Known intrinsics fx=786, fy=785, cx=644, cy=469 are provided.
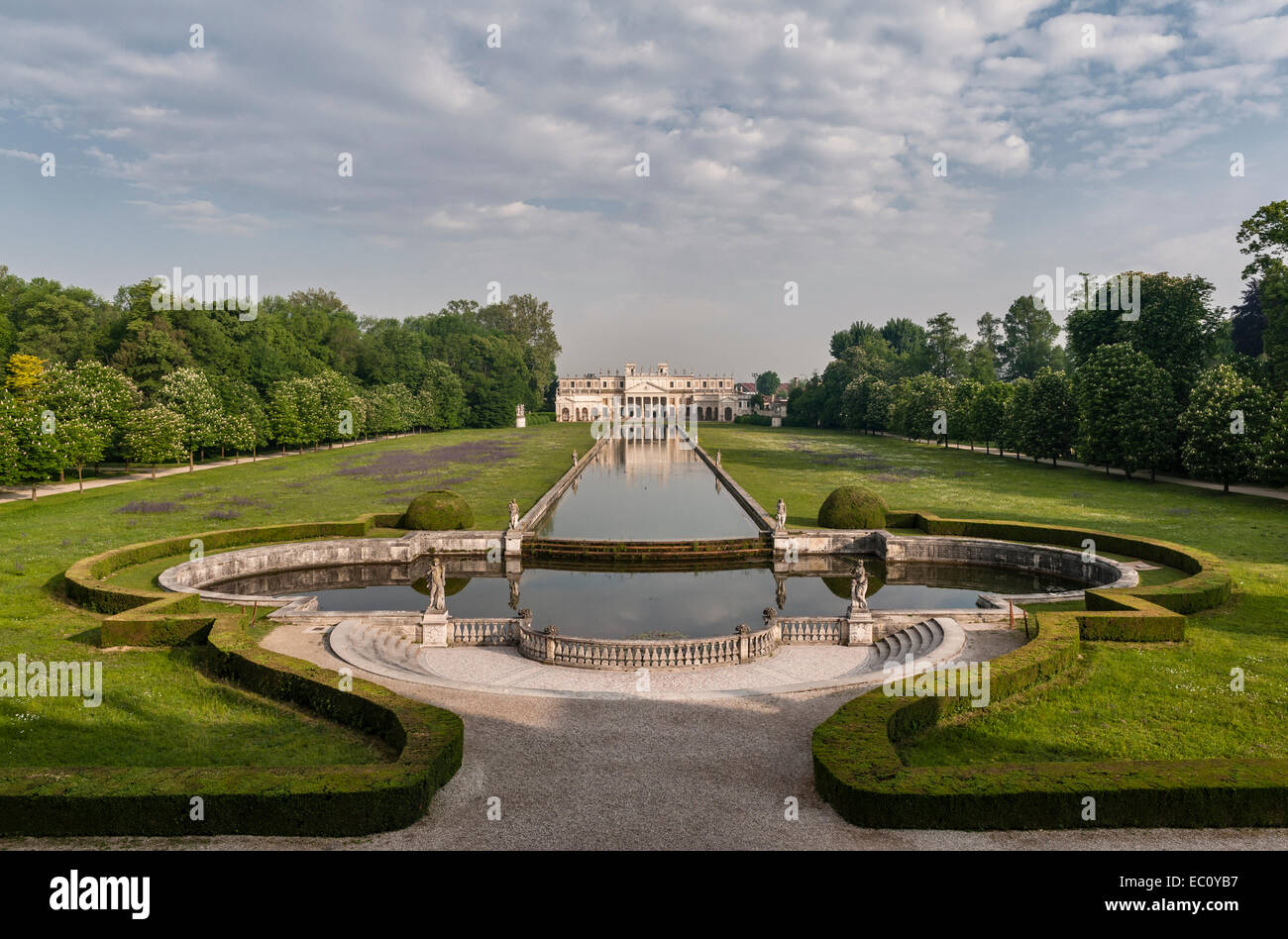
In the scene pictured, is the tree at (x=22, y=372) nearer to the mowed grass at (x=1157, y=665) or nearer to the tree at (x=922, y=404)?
the mowed grass at (x=1157, y=665)

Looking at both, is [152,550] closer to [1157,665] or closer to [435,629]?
[435,629]

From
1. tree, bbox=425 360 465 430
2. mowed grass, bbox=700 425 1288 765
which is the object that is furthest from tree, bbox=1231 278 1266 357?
tree, bbox=425 360 465 430

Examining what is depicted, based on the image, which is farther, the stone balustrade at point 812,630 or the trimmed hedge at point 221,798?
the stone balustrade at point 812,630

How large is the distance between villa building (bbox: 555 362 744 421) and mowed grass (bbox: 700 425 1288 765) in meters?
118

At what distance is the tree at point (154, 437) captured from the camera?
1853 inches

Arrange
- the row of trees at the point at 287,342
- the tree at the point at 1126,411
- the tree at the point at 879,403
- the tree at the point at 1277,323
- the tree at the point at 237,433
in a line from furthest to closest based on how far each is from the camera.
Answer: the tree at the point at 879,403, the row of trees at the point at 287,342, the tree at the point at 237,433, the tree at the point at 1126,411, the tree at the point at 1277,323

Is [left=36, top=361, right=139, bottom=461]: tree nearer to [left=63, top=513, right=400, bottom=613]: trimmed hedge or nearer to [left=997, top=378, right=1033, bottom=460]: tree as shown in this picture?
[left=63, top=513, right=400, bottom=613]: trimmed hedge

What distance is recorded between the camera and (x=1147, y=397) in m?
43.7

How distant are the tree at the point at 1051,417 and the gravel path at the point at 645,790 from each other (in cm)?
4708

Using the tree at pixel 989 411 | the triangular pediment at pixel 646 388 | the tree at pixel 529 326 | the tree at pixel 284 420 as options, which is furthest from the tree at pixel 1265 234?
the triangular pediment at pixel 646 388
